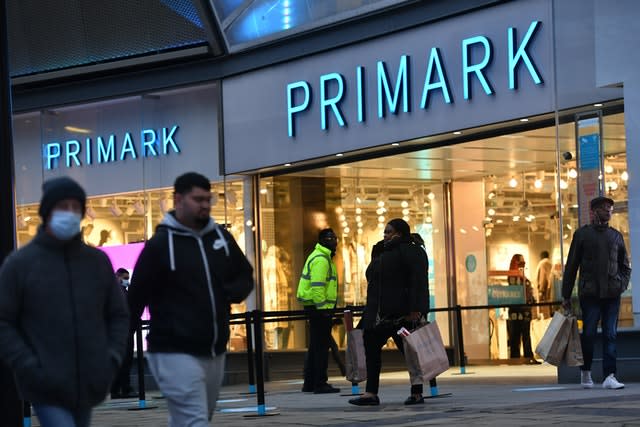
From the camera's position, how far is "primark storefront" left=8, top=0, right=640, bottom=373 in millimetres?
17094

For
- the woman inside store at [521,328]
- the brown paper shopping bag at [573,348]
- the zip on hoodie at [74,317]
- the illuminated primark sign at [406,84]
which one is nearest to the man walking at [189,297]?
the zip on hoodie at [74,317]

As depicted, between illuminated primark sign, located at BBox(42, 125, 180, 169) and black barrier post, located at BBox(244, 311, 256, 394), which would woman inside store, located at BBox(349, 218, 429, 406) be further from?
illuminated primark sign, located at BBox(42, 125, 180, 169)

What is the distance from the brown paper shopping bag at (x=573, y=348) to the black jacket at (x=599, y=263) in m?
0.34

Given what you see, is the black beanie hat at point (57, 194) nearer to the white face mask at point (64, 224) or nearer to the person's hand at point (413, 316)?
the white face mask at point (64, 224)

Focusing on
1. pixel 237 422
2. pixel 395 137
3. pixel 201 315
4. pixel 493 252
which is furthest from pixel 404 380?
pixel 201 315

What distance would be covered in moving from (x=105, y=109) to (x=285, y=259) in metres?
4.48

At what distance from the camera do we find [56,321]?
5.70 m

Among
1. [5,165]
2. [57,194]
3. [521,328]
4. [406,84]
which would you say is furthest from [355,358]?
[57,194]

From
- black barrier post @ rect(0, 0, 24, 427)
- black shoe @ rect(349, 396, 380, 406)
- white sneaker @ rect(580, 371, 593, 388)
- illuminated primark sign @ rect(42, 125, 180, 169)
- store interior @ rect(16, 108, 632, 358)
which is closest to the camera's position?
black barrier post @ rect(0, 0, 24, 427)

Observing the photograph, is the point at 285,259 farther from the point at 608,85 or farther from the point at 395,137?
the point at 608,85

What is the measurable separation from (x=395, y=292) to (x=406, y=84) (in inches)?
272

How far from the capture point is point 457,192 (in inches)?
902

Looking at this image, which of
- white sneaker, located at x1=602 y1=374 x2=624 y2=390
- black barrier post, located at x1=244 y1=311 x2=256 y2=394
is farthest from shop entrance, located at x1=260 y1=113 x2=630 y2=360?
white sneaker, located at x1=602 y1=374 x2=624 y2=390

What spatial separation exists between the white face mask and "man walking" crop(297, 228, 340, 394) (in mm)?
10112
